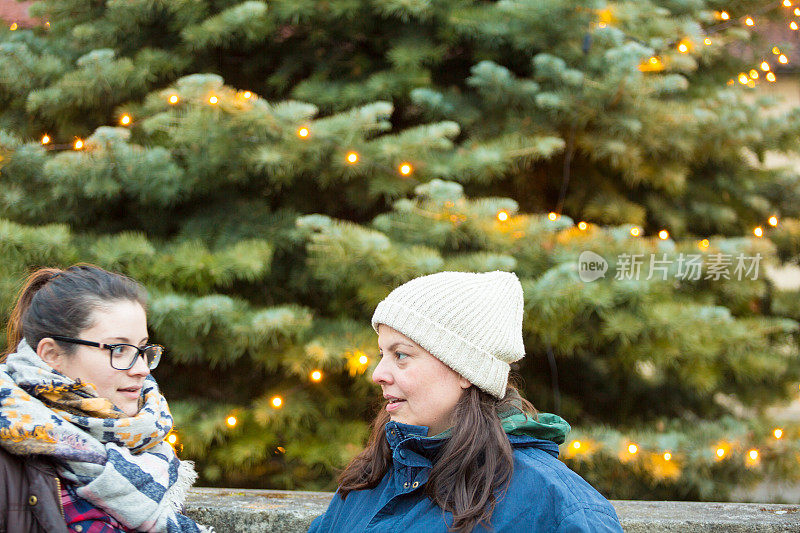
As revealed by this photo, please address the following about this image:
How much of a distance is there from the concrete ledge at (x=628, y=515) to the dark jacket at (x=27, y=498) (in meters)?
0.95

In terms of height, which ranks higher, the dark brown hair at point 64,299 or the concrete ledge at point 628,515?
the dark brown hair at point 64,299

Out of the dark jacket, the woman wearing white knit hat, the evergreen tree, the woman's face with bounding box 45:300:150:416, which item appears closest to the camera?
the dark jacket

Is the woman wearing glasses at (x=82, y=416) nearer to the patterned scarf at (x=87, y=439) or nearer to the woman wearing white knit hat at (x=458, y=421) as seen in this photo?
the patterned scarf at (x=87, y=439)

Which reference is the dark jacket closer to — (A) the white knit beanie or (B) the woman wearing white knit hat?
(B) the woman wearing white knit hat

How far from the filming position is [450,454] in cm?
189

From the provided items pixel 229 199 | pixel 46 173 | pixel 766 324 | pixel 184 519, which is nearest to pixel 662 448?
pixel 766 324

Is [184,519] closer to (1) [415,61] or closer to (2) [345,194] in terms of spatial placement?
(2) [345,194]

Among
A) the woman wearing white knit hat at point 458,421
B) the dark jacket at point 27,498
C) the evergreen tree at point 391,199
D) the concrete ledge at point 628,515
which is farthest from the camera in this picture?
the evergreen tree at point 391,199

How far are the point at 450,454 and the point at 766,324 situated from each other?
2813 millimetres

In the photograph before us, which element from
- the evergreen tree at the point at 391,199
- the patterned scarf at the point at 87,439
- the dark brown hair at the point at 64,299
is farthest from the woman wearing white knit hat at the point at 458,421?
the evergreen tree at the point at 391,199

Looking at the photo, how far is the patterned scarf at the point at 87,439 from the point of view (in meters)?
1.80

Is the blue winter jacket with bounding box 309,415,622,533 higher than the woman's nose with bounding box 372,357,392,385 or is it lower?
lower

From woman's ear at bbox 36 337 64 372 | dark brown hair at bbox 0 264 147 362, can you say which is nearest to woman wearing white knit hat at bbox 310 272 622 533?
dark brown hair at bbox 0 264 147 362

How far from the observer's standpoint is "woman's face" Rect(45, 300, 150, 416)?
1.96 m
